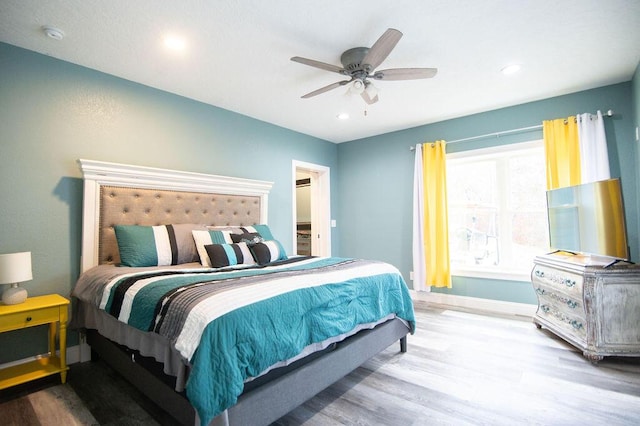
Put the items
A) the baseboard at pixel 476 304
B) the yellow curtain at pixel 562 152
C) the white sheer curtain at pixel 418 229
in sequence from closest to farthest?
the yellow curtain at pixel 562 152, the baseboard at pixel 476 304, the white sheer curtain at pixel 418 229

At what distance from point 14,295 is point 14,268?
207 millimetres

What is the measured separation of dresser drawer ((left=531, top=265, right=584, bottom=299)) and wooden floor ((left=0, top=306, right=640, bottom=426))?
53 centimetres

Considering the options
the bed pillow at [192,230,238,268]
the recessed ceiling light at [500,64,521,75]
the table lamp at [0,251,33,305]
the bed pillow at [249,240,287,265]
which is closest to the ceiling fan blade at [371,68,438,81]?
the recessed ceiling light at [500,64,521,75]

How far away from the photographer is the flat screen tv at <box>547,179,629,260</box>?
2.50 m

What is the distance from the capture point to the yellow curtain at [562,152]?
3.28m

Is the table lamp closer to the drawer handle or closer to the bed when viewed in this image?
the bed

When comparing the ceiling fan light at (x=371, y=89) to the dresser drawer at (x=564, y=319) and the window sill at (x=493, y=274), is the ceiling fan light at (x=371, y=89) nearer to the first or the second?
the dresser drawer at (x=564, y=319)

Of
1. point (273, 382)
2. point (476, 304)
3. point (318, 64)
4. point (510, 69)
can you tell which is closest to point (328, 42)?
point (318, 64)

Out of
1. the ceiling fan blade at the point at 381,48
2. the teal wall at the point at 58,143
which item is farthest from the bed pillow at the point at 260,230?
the ceiling fan blade at the point at 381,48

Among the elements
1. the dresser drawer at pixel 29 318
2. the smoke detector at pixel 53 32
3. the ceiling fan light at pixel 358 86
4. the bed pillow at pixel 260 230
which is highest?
the smoke detector at pixel 53 32

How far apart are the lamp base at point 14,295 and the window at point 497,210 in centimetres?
449

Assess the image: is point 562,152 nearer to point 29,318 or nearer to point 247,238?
point 247,238

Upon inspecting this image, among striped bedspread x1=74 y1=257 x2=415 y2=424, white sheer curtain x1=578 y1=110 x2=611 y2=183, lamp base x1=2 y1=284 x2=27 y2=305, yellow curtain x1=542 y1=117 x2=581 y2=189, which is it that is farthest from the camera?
yellow curtain x1=542 y1=117 x2=581 y2=189

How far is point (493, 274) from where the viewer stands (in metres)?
3.89
